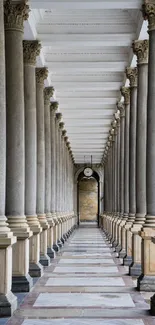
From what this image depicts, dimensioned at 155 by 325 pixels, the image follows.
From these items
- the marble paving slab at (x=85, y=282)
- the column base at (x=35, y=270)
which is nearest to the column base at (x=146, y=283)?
the marble paving slab at (x=85, y=282)

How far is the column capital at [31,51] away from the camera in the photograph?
18.3m

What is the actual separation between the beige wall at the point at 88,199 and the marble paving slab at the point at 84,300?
62.7 m

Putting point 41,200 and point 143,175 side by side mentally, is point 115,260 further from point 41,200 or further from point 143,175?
point 143,175

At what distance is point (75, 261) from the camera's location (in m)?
21.4

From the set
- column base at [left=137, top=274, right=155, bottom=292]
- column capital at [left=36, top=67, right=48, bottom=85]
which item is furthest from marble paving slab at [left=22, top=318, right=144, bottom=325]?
column capital at [left=36, top=67, right=48, bottom=85]

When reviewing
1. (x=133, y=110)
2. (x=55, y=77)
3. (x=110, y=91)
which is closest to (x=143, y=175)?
(x=133, y=110)

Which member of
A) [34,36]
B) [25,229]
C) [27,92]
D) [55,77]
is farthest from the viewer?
[55,77]

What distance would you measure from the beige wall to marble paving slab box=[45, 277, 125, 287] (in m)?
59.8

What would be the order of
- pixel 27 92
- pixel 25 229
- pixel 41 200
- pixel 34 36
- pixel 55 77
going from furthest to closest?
pixel 55 77, pixel 41 200, pixel 34 36, pixel 27 92, pixel 25 229

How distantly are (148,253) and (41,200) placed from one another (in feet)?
24.5

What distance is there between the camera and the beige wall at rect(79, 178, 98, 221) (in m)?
76.7

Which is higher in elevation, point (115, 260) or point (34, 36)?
point (34, 36)

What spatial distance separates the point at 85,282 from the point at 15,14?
6832mm

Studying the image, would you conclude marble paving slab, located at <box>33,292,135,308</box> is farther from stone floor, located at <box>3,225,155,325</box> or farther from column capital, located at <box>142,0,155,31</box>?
column capital, located at <box>142,0,155,31</box>
